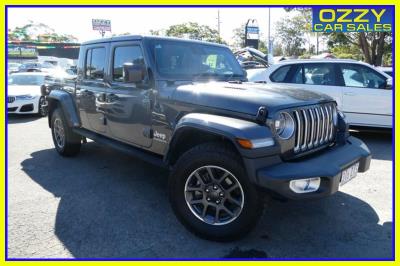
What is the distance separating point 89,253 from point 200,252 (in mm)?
957

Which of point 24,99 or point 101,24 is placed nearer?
point 24,99

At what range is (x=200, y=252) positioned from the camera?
9.75 ft

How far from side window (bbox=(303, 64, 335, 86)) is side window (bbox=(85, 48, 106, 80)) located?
14.3 feet

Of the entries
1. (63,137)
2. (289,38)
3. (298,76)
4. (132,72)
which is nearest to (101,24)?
(298,76)

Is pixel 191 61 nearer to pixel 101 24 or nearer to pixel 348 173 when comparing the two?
pixel 348 173

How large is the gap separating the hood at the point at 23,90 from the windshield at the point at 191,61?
7712 mm

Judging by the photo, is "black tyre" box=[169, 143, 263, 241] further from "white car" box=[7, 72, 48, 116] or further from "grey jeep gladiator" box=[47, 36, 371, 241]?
"white car" box=[7, 72, 48, 116]

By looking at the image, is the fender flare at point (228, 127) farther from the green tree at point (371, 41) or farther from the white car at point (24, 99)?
the green tree at point (371, 41)

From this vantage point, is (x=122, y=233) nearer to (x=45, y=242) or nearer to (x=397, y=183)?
(x=45, y=242)

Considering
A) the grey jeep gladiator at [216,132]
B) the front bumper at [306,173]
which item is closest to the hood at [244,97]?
the grey jeep gladiator at [216,132]

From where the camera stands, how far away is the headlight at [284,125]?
2977 millimetres

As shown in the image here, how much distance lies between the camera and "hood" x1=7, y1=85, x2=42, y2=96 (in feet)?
33.9

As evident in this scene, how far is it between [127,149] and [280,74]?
439 cm

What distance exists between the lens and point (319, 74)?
23.6 ft
